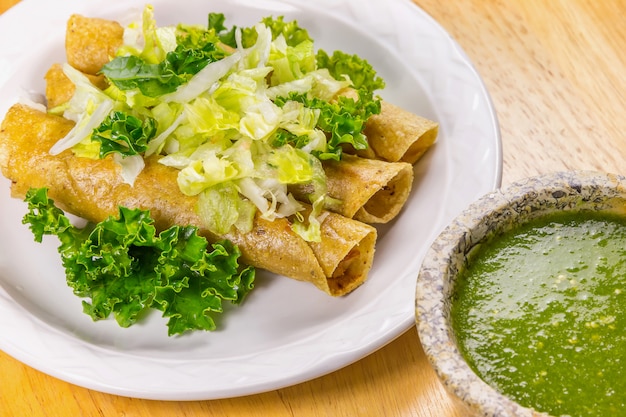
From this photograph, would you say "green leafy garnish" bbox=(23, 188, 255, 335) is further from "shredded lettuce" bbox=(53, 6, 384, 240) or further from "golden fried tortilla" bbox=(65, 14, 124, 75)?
"golden fried tortilla" bbox=(65, 14, 124, 75)

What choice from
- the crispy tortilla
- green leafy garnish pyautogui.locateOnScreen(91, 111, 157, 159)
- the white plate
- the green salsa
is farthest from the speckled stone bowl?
green leafy garnish pyautogui.locateOnScreen(91, 111, 157, 159)

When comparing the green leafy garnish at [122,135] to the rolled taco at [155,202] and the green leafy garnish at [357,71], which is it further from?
the green leafy garnish at [357,71]

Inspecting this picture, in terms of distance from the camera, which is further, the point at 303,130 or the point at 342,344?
the point at 303,130

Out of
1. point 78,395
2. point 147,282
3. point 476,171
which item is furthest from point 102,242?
point 476,171

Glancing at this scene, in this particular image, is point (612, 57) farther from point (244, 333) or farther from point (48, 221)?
point (48, 221)

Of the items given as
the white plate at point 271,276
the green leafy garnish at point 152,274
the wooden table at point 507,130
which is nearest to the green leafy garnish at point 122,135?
the green leafy garnish at point 152,274

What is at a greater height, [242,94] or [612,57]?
[612,57]
